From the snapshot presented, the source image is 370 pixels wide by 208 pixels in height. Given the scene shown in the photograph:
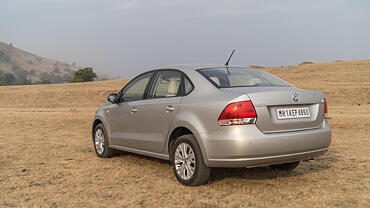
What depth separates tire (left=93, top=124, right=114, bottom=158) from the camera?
284 inches

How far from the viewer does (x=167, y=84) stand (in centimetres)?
580

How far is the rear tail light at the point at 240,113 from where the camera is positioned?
448 cm

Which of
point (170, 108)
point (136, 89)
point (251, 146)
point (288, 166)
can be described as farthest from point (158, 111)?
point (288, 166)

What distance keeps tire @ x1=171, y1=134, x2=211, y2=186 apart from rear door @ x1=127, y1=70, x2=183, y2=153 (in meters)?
0.34

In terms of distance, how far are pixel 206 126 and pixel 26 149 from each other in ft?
16.9

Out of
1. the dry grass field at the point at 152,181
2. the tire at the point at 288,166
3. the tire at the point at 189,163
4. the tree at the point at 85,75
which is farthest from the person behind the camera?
the tree at the point at 85,75

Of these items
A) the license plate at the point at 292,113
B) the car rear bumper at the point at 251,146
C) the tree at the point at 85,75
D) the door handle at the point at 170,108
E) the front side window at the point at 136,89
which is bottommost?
the tree at the point at 85,75

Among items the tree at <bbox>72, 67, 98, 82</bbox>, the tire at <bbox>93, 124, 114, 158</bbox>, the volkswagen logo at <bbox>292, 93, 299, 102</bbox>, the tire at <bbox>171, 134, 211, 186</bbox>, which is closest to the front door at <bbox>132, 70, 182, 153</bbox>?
the tire at <bbox>171, 134, 211, 186</bbox>

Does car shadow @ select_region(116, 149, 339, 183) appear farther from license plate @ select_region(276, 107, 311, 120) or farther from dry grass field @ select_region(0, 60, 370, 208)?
license plate @ select_region(276, 107, 311, 120)

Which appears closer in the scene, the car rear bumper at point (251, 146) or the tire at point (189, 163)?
the car rear bumper at point (251, 146)

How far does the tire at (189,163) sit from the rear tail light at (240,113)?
643 mm

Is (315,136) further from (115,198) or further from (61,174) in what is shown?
(61,174)

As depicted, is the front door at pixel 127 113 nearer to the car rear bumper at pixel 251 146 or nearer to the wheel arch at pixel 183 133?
the wheel arch at pixel 183 133

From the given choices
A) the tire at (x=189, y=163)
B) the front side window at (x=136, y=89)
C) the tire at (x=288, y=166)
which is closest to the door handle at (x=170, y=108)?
the tire at (x=189, y=163)
